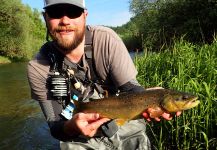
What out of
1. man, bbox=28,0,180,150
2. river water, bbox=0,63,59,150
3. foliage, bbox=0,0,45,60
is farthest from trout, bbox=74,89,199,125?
foliage, bbox=0,0,45,60

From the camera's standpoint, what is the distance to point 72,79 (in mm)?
3889

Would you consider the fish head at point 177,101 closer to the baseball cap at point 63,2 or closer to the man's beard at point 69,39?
the man's beard at point 69,39

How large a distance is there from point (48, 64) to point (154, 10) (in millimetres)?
34181

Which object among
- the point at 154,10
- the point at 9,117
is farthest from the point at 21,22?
the point at 9,117

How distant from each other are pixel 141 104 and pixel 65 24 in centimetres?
106

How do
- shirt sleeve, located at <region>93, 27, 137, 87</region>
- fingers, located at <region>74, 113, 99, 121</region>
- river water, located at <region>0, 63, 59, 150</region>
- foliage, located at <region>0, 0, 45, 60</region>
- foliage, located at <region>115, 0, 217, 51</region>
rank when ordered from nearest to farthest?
fingers, located at <region>74, 113, 99, 121</region> < shirt sleeve, located at <region>93, 27, 137, 87</region> < river water, located at <region>0, 63, 59, 150</region> < foliage, located at <region>115, 0, 217, 51</region> < foliage, located at <region>0, 0, 45, 60</region>

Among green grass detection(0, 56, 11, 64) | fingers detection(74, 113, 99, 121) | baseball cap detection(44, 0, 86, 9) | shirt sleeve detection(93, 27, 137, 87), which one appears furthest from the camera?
green grass detection(0, 56, 11, 64)

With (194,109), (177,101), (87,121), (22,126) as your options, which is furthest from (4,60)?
(177,101)

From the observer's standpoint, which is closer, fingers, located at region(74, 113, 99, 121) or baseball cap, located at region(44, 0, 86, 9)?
fingers, located at region(74, 113, 99, 121)

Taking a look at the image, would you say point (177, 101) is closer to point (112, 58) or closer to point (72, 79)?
point (112, 58)

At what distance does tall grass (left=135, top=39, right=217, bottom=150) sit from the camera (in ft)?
15.2

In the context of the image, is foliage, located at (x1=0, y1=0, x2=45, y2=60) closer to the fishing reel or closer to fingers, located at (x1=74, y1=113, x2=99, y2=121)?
the fishing reel

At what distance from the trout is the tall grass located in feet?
4.72

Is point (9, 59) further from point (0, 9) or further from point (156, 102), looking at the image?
point (156, 102)
